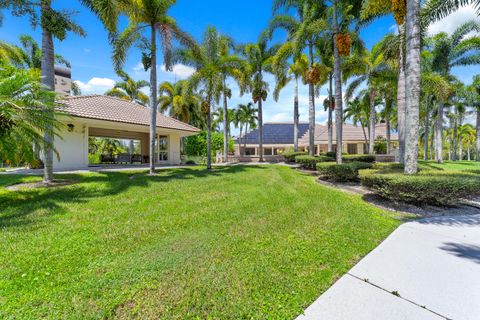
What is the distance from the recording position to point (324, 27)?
42.6 feet

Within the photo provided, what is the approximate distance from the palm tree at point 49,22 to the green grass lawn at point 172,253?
2.54m

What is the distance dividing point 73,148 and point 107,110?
3099 millimetres

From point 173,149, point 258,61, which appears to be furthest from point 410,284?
point 258,61

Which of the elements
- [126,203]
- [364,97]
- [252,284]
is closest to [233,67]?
[126,203]

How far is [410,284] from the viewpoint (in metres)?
2.83

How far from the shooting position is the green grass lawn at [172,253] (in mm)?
2387

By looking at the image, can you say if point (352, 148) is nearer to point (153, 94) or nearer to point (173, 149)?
point (173, 149)

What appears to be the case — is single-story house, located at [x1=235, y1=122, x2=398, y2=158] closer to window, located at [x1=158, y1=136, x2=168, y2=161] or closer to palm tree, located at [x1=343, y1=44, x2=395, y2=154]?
palm tree, located at [x1=343, y1=44, x2=395, y2=154]

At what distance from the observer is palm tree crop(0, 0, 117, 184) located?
7586 millimetres

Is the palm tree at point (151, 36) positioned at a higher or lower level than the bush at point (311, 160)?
higher

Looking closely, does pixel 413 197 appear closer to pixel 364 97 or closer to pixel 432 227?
pixel 432 227

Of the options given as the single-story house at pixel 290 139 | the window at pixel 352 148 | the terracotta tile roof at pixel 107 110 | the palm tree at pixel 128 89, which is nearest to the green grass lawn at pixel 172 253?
the terracotta tile roof at pixel 107 110

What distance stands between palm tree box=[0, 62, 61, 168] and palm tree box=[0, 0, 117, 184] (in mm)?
1540

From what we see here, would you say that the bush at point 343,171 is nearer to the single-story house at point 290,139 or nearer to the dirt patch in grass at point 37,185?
the dirt patch in grass at point 37,185
